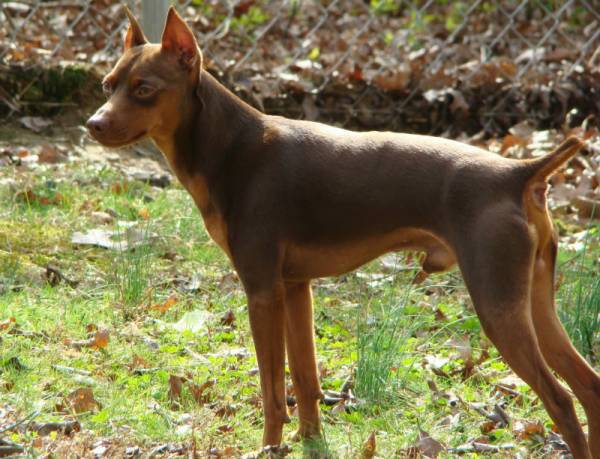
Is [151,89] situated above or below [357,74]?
below

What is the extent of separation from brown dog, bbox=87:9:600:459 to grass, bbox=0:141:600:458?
0.33 m

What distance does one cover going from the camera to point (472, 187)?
11.0ft

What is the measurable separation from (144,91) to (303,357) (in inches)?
45.8

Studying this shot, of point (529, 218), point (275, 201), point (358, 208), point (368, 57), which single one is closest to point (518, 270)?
point (529, 218)

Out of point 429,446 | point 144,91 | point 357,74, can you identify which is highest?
point 357,74

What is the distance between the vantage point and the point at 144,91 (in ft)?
12.1

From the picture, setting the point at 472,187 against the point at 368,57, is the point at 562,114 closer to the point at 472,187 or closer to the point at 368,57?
the point at 368,57

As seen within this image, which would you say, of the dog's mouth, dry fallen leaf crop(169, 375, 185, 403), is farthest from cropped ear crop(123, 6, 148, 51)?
dry fallen leaf crop(169, 375, 185, 403)

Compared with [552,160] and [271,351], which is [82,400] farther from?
[552,160]

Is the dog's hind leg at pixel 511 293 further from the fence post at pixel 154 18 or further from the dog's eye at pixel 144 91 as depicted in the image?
the fence post at pixel 154 18

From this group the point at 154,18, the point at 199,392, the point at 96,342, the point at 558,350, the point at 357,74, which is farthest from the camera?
the point at 357,74

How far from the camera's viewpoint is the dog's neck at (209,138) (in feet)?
12.3

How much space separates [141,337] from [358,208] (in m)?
1.49

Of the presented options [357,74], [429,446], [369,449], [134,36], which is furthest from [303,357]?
[357,74]
